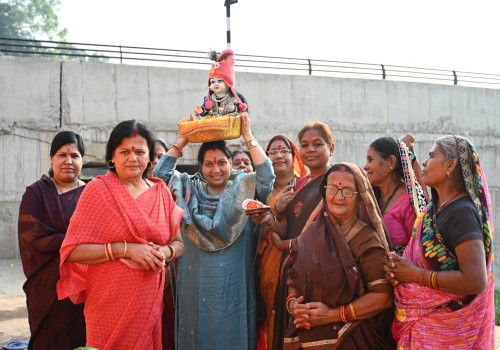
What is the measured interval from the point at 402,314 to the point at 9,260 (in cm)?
904

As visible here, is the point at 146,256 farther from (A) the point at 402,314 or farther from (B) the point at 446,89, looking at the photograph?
(B) the point at 446,89

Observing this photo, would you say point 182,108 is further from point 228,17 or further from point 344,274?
point 344,274

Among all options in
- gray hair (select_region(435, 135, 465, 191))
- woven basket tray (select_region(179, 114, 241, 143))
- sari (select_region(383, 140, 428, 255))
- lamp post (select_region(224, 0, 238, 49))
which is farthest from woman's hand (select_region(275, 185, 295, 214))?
lamp post (select_region(224, 0, 238, 49))

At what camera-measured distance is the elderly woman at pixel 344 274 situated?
3.42 m

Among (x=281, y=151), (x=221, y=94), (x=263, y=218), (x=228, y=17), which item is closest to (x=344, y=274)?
(x=263, y=218)

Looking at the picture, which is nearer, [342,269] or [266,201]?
[342,269]

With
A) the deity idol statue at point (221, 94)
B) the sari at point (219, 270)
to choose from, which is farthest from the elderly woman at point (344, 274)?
the deity idol statue at point (221, 94)

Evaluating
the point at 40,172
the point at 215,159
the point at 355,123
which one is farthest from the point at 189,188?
the point at 355,123

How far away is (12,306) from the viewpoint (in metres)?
8.90

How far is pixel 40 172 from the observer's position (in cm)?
1112

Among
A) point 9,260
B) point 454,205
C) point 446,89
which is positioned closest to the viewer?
point 454,205

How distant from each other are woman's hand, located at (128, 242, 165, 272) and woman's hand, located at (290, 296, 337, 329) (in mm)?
851

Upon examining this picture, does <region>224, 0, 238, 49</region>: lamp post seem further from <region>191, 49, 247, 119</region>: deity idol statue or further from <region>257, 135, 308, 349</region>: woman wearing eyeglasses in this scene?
<region>257, 135, 308, 349</region>: woman wearing eyeglasses

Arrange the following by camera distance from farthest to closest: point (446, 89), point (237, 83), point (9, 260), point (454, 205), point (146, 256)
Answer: point (446, 89), point (237, 83), point (9, 260), point (146, 256), point (454, 205)
